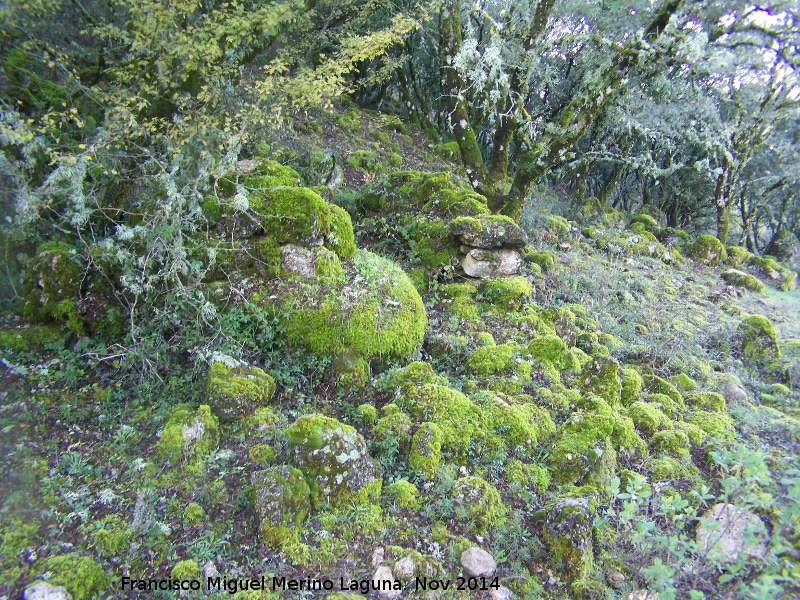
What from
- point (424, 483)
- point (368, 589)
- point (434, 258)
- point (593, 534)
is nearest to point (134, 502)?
point (368, 589)

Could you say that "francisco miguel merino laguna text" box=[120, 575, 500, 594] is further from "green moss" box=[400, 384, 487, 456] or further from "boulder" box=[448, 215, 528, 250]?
"boulder" box=[448, 215, 528, 250]

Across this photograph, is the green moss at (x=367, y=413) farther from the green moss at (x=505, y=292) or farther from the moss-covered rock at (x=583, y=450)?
the green moss at (x=505, y=292)

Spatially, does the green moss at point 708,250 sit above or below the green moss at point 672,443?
above

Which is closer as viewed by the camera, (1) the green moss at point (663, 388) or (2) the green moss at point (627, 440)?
(2) the green moss at point (627, 440)

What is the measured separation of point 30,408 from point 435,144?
12322 millimetres

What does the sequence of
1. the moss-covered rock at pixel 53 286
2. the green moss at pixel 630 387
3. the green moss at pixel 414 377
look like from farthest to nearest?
the green moss at pixel 630 387, the green moss at pixel 414 377, the moss-covered rock at pixel 53 286

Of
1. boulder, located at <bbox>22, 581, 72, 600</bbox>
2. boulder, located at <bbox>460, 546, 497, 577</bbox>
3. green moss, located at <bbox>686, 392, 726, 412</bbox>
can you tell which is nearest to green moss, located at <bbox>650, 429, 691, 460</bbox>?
green moss, located at <bbox>686, 392, 726, 412</bbox>

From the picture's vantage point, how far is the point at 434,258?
725 centimetres

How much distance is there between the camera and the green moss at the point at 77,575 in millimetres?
2689

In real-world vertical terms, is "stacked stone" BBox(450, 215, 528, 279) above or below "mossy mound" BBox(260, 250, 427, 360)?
above

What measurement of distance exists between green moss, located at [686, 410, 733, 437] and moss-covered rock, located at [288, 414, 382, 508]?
154 inches

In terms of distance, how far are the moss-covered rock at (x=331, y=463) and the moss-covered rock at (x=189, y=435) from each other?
0.71 m

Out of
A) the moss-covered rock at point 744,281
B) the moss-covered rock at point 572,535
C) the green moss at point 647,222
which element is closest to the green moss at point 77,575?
the moss-covered rock at point 572,535

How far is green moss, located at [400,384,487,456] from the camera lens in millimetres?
4227
